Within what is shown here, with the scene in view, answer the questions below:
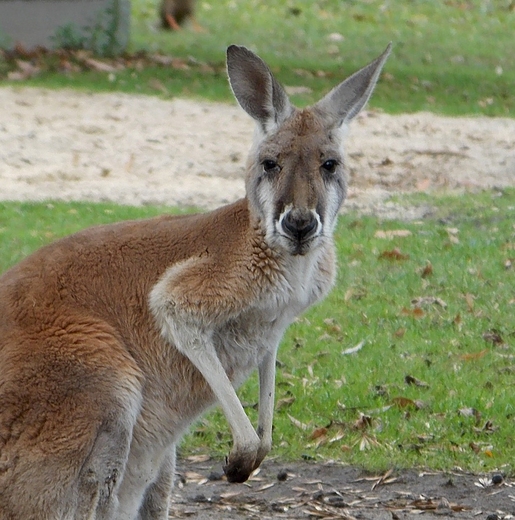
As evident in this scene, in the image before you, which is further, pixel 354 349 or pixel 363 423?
pixel 354 349

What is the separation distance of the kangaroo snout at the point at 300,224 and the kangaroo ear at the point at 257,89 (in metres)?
0.47

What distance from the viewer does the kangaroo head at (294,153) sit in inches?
163

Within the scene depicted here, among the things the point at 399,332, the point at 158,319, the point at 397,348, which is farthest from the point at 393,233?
the point at 158,319

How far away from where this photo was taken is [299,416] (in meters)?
6.08

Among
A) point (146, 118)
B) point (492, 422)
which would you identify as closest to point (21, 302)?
point (492, 422)

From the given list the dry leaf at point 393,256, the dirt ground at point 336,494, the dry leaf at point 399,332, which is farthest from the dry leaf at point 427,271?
the dirt ground at point 336,494

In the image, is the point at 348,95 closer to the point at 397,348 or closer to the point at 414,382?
the point at 414,382

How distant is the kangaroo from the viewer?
3941 millimetres

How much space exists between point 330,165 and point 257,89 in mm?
449

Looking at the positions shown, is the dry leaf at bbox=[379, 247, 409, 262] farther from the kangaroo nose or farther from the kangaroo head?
the kangaroo nose

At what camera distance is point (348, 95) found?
4531 mm

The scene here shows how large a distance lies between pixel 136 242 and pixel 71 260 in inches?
10.6

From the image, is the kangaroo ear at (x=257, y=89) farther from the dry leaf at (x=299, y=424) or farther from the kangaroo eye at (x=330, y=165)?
the dry leaf at (x=299, y=424)

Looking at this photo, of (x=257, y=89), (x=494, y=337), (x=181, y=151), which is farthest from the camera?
(x=181, y=151)
